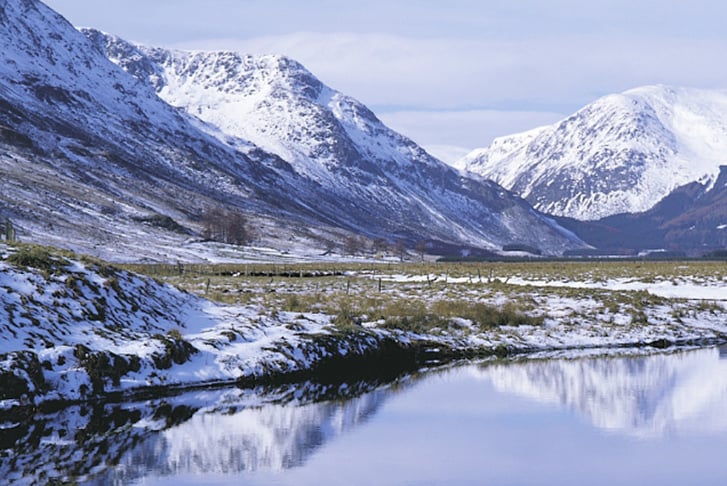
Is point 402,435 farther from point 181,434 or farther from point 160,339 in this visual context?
point 160,339

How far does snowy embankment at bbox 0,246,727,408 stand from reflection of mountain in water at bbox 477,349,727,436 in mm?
4326

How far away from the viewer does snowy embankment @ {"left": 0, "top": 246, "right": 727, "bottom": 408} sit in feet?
95.2

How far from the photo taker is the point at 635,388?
3341 centimetres

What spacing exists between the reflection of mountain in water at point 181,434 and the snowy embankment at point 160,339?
121cm

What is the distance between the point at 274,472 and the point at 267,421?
17.9 feet

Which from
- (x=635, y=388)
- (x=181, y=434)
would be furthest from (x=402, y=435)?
(x=635, y=388)

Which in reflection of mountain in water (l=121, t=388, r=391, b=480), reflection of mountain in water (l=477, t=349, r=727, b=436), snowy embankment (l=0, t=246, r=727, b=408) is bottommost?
reflection of mountain in water (l=121, t=388, r=391, b=480)

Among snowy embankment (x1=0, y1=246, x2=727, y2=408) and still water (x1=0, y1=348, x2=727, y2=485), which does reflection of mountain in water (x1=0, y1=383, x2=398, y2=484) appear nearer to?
still water (x1=0, y1=348, x2=727, y2=485)

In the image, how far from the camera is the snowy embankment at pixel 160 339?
29031 millimetres

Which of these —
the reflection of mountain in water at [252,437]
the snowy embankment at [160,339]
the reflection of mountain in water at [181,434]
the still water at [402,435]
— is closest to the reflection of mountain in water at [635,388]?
the still water at [402,435]

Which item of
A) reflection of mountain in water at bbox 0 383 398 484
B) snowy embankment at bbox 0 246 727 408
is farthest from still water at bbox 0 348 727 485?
snowy embankment at bbox 0 246 727 408

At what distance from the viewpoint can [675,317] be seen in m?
52.5

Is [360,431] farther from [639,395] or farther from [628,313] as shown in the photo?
[628,313]

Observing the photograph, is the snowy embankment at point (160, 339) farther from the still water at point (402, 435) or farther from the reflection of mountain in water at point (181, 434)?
the still water at point (402, 435)
